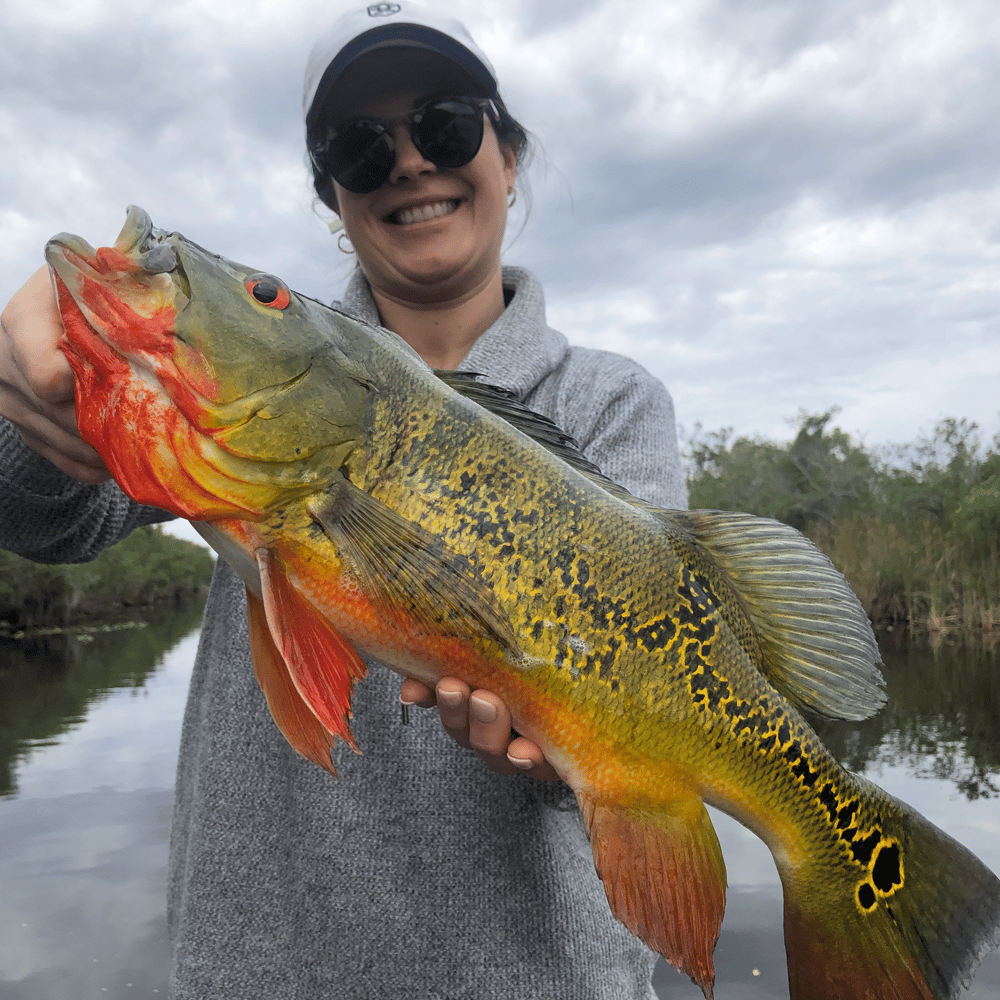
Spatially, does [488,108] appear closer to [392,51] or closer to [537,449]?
[392,51]

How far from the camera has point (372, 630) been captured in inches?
56.9

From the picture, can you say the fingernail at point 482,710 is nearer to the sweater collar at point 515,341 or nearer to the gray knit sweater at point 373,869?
the gray knit sweater at point 373,869

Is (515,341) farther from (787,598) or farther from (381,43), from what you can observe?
(787,598)

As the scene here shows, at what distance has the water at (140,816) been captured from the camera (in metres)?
7.88

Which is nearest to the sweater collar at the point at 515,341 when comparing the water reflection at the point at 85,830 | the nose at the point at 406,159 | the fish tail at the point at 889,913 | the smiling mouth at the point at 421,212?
the smiling mouth at the point at 421,212

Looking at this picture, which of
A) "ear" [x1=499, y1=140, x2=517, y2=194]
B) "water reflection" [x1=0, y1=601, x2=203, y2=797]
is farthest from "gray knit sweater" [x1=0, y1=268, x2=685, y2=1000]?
"water reflection" [x1=0, y1=601, x2=203, y2=797]

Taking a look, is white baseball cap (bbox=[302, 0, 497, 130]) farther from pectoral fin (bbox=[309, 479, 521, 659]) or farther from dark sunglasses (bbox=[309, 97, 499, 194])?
pectoral fin (bbox=[309, 479, 521, 659])

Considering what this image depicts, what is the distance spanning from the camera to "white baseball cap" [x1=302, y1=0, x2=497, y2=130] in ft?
7.30

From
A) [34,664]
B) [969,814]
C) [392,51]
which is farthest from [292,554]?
[34,664]

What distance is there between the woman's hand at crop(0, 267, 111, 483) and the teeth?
119cm

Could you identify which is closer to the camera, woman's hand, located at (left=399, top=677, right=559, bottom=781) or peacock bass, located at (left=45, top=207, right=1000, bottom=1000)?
peacock bass, located at (left=45, top=207, right=1000, bottom=1000)

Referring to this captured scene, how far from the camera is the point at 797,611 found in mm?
1733

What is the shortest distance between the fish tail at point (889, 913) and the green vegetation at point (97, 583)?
2185 cm

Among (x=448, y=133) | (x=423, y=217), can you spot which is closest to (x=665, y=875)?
(x=423, y=217)
